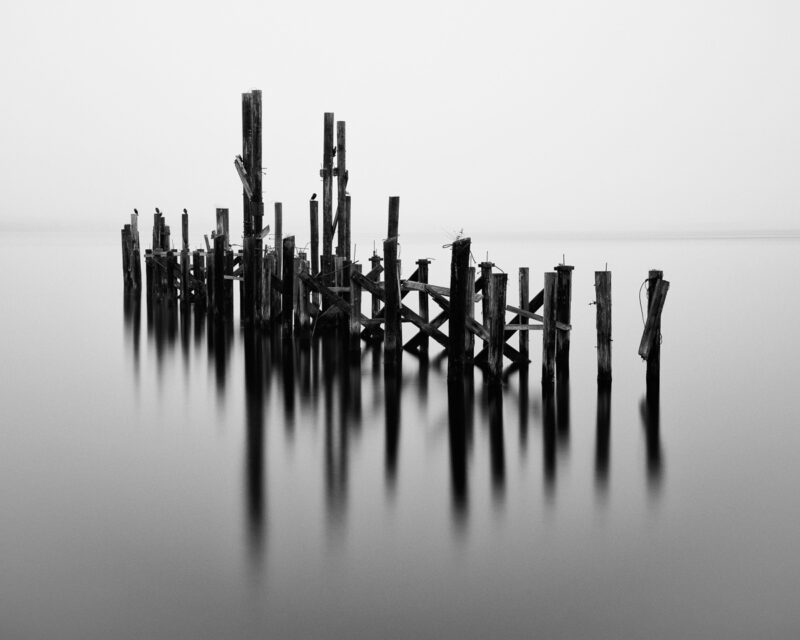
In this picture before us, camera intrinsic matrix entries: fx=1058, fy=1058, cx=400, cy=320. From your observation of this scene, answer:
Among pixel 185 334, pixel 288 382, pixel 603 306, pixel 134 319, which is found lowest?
pixel 288 382

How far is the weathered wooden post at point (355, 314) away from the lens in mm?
14633

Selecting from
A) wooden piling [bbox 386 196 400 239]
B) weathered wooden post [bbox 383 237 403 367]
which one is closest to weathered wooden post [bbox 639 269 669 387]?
weathered wooden post [bbox 383 237 403 367]

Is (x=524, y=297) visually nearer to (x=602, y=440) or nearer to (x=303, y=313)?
(x=602, y=440)

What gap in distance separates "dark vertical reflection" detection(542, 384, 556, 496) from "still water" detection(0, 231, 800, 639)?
40mm

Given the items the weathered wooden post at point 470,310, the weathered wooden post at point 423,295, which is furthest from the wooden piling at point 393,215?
the weathered wooden post at point 470,310

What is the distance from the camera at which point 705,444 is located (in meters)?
10.9

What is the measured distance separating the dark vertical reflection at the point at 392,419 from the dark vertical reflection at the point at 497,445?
0.90 meters

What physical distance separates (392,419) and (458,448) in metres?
1.43

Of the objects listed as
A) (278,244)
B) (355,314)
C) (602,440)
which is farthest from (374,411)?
(278,244)

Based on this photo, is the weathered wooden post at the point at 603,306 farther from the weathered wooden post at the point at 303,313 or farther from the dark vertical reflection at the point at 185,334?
the weathered wooden post at the point at 303,313

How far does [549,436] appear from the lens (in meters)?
10.9

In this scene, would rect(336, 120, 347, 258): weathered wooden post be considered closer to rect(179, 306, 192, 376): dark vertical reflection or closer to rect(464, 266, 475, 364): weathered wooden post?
rect(179, 306, 192, 376): dark vertical reflection

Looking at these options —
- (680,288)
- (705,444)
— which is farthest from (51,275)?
(705,444)

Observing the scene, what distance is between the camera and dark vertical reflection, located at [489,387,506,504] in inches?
358
